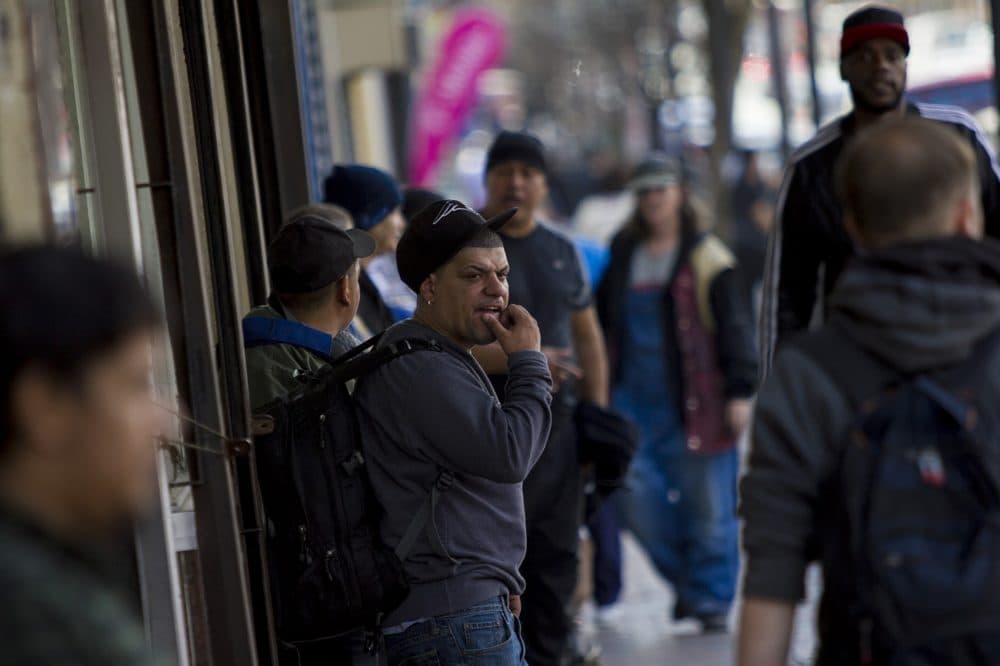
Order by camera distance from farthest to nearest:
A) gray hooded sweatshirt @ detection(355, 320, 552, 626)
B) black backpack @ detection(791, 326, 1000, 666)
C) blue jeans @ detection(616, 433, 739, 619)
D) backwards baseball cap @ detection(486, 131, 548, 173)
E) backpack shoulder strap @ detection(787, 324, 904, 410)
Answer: blue jeans @ detection(616, 433, 739, 619) → backwards baseball cap @ detection(486, 131, 548, 173) → gray hooded sweatshirt @ detection(355, 320, 552, 626) → backpack shoulder strap @ detection(787, 324, 904, 410) → black backpack @ detection(791, 326, 1000, 666)

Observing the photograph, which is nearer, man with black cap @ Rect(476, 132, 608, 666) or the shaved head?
the shaved head

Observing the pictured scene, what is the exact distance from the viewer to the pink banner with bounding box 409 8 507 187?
2244cm

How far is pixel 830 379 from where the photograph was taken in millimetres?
2982

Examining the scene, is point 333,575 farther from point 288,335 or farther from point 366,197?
point 366,197

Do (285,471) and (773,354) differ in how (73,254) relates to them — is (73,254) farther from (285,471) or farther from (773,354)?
(773,354)

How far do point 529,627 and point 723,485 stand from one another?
8.02ft

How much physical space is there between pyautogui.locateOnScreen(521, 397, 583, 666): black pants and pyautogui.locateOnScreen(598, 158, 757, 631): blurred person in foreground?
6.35 ft

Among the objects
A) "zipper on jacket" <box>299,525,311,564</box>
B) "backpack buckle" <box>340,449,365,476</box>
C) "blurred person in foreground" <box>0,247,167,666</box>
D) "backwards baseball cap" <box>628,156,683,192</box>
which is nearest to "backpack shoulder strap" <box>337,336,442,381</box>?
"backpack buckle" <box>340,449,365,476</box>

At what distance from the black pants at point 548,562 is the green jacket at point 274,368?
7.01 ft

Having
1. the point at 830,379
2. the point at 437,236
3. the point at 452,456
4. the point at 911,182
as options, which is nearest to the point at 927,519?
the point at 830,379

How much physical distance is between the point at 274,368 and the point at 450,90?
741 inches

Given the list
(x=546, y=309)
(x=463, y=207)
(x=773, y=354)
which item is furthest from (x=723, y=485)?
(x=463, y=207)

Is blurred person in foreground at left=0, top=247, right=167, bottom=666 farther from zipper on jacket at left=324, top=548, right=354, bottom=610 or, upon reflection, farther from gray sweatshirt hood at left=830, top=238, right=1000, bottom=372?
zipper on jacket at left=324, top=548, right=354, bottom=610

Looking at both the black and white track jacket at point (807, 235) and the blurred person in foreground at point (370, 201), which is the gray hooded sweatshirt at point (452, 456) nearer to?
the black and white track jacket at point (807, 235)
